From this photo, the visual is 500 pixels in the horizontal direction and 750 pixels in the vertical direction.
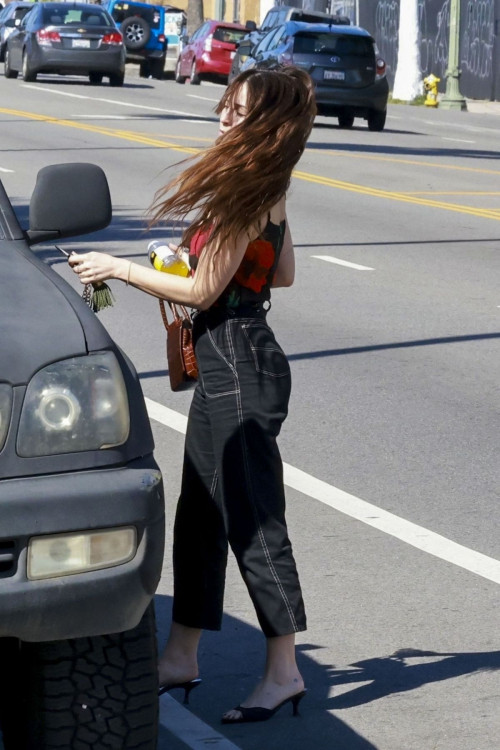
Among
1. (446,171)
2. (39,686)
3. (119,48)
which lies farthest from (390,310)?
(119,48)

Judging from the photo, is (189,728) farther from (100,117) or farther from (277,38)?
(100,117)

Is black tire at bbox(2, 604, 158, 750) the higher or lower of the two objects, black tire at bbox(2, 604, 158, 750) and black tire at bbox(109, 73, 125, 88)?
the higher

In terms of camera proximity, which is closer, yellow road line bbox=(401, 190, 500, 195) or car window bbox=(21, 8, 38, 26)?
yellow road line bbox=(401, 190, 500, 195)

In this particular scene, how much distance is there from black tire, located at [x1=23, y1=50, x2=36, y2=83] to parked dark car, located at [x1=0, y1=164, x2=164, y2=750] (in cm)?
3377

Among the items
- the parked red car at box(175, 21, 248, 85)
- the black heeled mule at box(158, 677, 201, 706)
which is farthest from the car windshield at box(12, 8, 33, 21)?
the black heeled mule at box(158, 677, 201, 706)

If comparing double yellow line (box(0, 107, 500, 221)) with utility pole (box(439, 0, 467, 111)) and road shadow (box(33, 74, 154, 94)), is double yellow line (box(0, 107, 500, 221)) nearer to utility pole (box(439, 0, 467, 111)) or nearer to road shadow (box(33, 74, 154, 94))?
road shadow (box(33, 74, 154, 94))

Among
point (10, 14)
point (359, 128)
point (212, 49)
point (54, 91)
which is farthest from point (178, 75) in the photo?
point (359, 128)

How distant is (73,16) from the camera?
34.8 metres

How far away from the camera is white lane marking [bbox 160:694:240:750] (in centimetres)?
372

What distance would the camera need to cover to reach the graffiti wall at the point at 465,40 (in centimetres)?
4047

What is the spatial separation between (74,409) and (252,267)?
934mm

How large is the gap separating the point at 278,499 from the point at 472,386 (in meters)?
4.26

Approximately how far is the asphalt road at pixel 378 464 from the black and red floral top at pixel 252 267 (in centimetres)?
113

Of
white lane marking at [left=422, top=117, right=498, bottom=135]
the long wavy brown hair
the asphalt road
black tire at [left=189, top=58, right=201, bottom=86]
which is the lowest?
white lane marking at [left=422, top=117, right=498, bottom=135]
